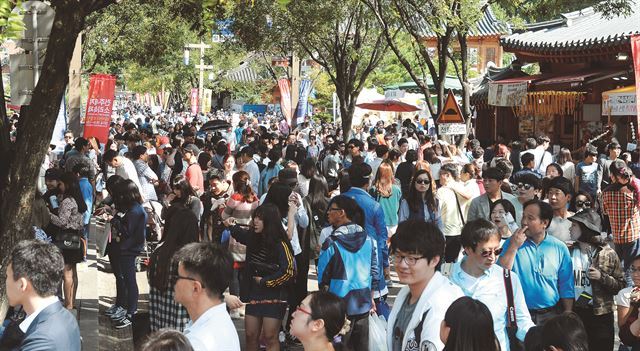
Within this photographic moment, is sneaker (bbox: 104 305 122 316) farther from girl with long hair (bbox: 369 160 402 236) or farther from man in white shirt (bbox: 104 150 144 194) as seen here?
girl with long hair (bbox: 369 160 402 236)

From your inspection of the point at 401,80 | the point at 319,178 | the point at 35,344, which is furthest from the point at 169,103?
the point at 35,344

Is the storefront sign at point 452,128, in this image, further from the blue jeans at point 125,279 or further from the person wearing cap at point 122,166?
the blue jeans at point 125,279

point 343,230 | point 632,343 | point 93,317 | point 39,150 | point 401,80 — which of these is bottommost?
point 93,317

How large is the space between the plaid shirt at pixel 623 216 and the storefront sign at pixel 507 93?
13456mm

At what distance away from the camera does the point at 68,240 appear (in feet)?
33.1

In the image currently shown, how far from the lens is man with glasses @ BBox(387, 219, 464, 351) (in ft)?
15.6

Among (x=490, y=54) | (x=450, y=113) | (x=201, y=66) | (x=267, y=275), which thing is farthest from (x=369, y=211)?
(x=490, y=54)

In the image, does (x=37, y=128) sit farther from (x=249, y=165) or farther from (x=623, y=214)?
(x=249, y=165)

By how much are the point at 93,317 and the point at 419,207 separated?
370 centimetres

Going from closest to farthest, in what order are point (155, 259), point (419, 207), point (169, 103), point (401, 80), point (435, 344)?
point (435, 344) < point (155, 259) < point (419, 207) < point (401, 80) < point (169, 103)

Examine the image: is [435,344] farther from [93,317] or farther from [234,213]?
[93,317]

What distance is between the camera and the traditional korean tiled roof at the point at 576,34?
22141mm

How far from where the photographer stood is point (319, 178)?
1117 cm

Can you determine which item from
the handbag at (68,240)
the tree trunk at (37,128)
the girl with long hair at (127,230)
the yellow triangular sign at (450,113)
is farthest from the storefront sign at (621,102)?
the tree trunk at (37,128)
